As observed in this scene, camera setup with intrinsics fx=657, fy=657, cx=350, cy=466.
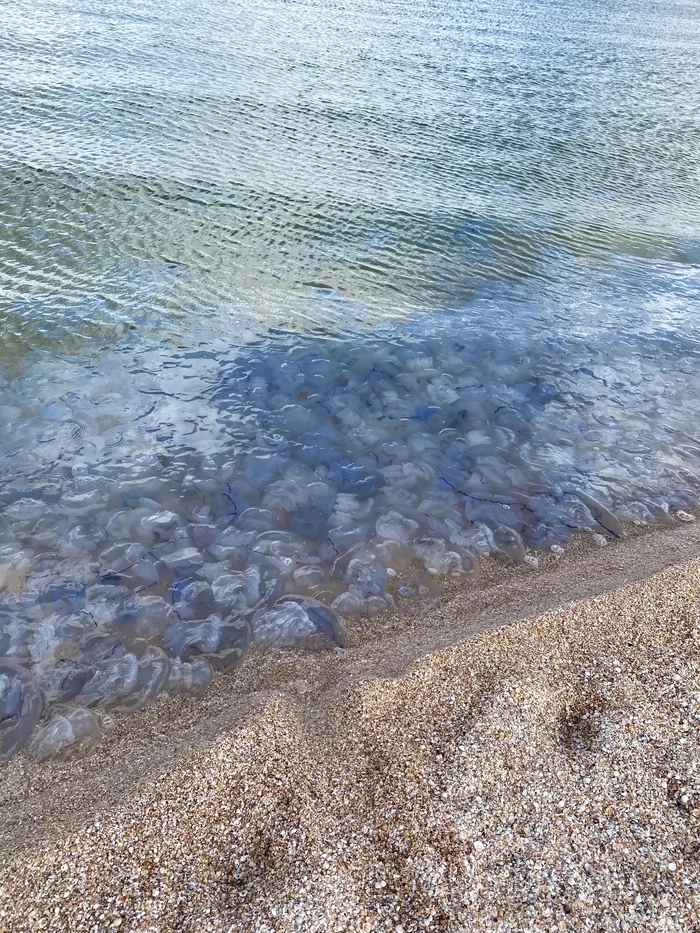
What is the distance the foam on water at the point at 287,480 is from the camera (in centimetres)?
358

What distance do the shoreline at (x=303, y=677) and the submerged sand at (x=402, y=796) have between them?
0.01 meters

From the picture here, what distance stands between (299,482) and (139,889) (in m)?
2.74

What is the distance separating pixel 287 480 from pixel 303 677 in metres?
1.66

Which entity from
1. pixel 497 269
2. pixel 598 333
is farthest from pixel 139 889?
pixel 497 269

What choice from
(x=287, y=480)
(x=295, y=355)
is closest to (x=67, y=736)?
(x=287, y=480)

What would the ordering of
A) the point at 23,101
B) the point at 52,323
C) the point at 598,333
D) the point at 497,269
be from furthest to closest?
1. the point at 23,101
2. the point at 497,269
3. the point at 598,333
4. the point at 52,323

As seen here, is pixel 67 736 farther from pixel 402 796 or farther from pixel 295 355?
pixel 295 355

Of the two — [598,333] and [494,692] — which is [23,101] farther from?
[494,692]

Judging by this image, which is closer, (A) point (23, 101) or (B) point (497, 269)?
(B) point (497, 269)

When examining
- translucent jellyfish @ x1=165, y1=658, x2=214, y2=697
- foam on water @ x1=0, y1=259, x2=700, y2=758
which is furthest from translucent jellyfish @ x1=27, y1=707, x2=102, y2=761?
translucent jellyfish @ x1=165, y1=658, x2=214, y2=697

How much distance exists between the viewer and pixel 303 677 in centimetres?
335

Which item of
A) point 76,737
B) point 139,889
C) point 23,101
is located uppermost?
point 23,101

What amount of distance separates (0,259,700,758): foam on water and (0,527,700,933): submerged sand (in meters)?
0.36

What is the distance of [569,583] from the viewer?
13.0 feet
